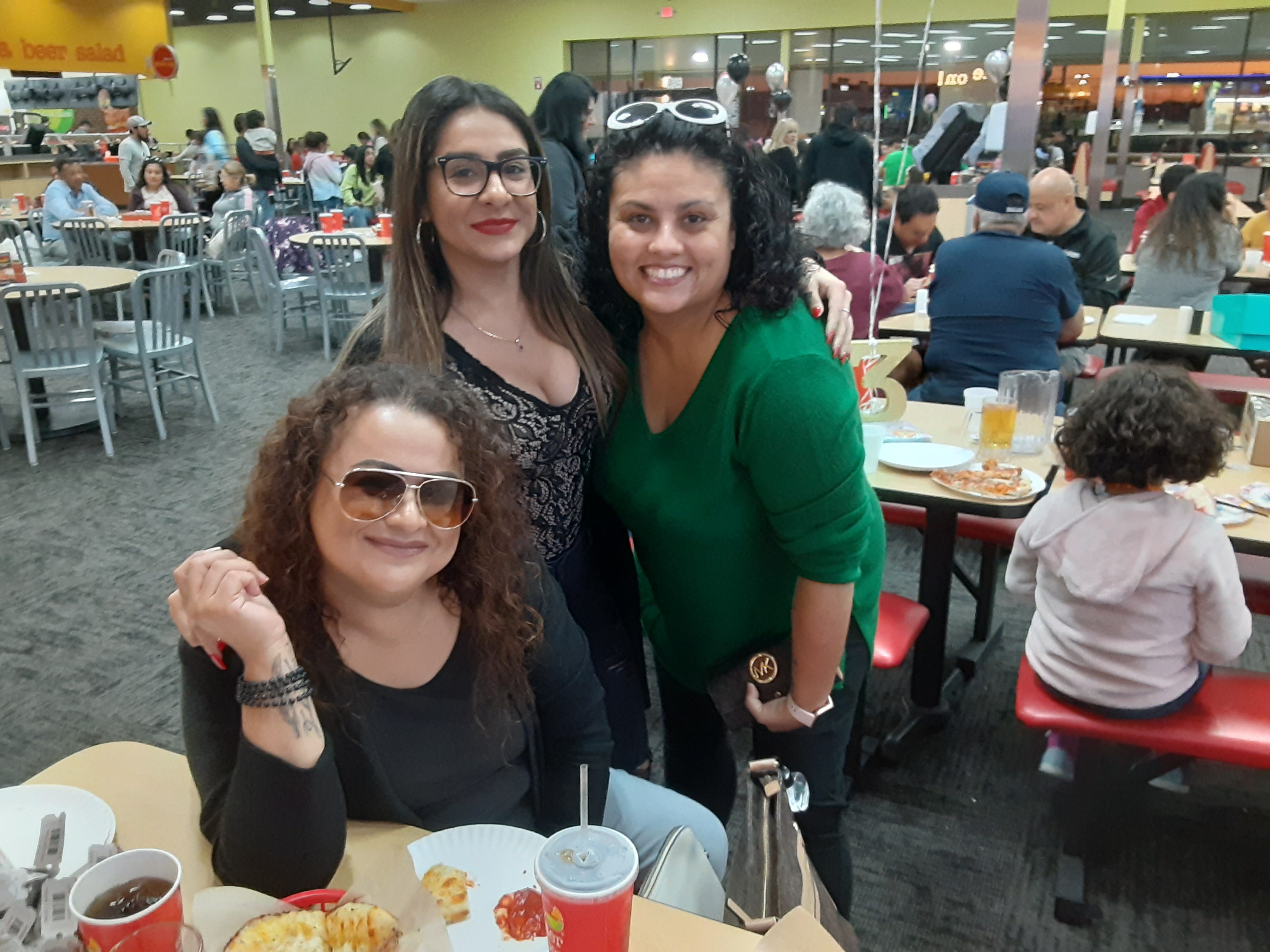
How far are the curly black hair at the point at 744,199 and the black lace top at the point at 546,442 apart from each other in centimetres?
31

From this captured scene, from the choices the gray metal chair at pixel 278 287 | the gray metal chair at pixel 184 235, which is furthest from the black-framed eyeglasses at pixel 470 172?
the gray metal chair at pixel 184 235

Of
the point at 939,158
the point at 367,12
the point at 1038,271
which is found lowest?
the point at 1038,271

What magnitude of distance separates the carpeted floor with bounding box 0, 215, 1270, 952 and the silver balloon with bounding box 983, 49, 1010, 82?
4086 mm

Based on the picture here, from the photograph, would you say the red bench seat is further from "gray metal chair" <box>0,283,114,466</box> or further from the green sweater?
"gray metal chair" <box>0,283,114,466</box>

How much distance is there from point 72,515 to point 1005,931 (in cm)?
398

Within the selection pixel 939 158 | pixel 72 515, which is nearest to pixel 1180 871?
pixel 72 515

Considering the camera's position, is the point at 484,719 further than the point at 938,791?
No

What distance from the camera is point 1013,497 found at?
2.16 meters

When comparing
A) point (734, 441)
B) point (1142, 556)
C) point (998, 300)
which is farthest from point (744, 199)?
point (998, 300)

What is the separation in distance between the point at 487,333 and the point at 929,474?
1319mm

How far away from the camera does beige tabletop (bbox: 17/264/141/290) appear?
4.79m

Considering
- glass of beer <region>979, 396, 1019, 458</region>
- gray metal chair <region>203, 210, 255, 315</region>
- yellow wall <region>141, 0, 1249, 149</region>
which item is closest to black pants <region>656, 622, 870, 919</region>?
glass of beer <region>979, 396, 1019, 458</region>

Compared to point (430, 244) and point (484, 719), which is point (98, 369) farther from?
point (484, 719)

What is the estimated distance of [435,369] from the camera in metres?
1.40
